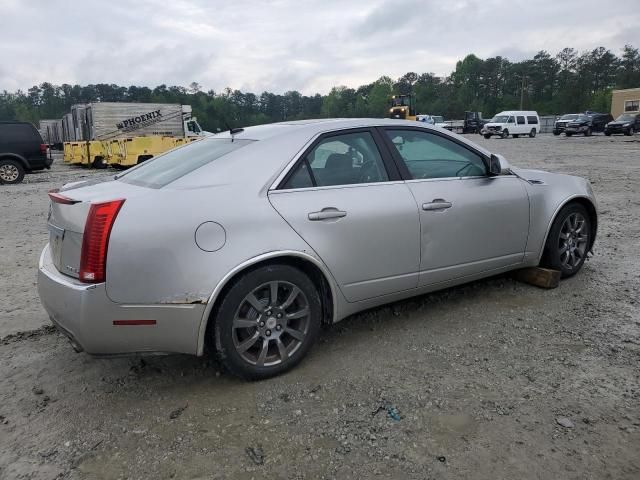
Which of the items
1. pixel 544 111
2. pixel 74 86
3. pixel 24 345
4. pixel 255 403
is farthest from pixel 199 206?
pixel 74 86

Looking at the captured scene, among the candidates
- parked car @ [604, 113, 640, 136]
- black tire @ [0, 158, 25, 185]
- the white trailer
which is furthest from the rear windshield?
parked car @ [604, 113, 640, 136]

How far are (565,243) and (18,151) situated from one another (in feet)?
53.8

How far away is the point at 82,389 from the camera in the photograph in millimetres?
3092

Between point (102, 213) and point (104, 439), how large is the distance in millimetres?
1151

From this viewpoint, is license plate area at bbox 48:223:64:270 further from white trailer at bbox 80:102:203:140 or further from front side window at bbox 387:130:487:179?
white trailer at bbox 80:102:203:140

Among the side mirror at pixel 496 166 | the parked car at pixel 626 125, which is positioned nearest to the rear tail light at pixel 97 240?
the side mirror at pixel 496 166

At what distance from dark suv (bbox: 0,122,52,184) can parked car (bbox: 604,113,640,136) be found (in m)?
35.5

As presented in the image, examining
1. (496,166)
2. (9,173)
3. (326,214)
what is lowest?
(9,173)

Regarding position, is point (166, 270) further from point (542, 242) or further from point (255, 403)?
point (542, 242)

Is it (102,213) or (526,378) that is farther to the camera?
(526,378)

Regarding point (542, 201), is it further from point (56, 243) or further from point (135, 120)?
point (135, 120)

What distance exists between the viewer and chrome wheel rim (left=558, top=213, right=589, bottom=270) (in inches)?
182

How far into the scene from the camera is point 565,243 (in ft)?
15.2

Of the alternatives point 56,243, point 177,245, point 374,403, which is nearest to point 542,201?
point 374,403
